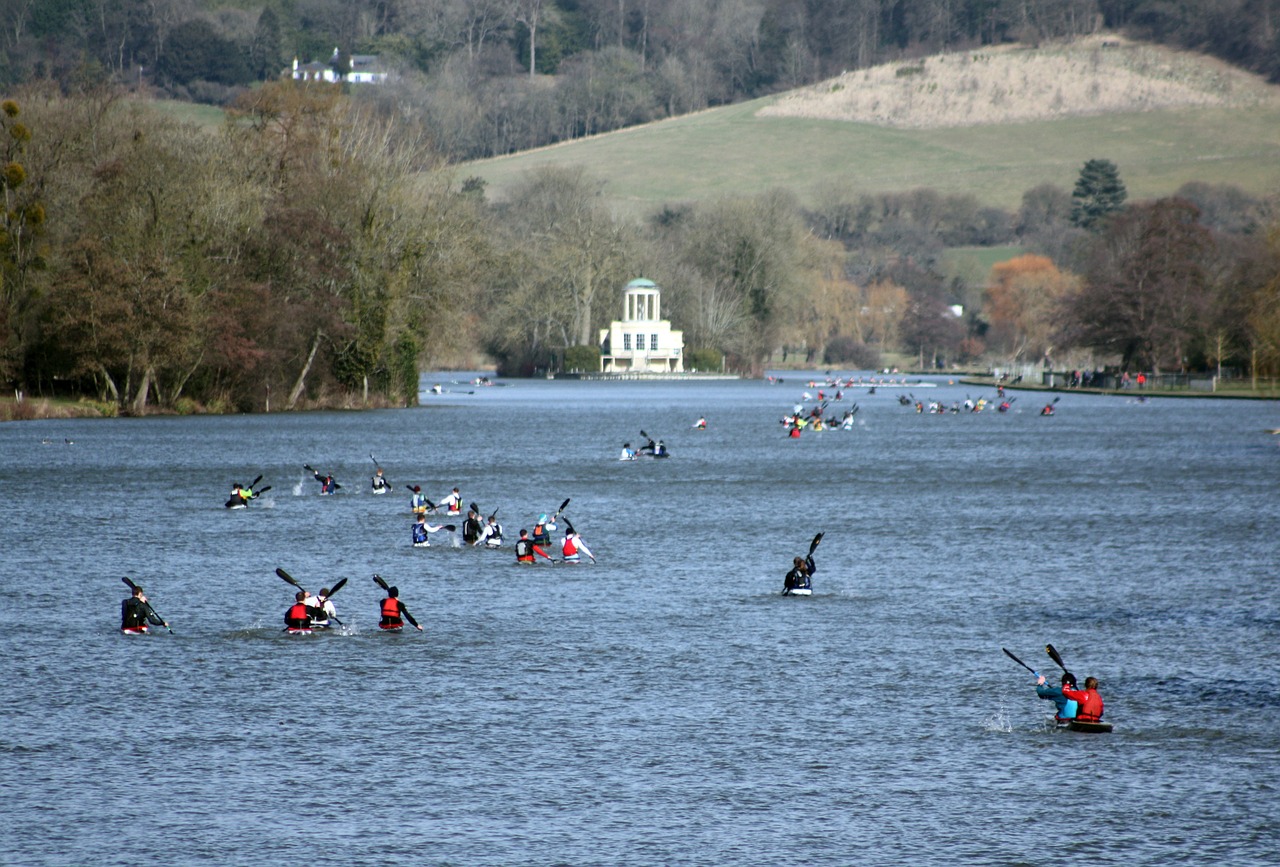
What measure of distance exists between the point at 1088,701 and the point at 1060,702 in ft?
1.41

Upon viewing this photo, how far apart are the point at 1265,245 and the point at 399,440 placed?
3581 inches

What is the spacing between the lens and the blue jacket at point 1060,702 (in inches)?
969

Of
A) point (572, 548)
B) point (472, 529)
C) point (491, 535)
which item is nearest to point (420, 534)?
point (472, 529)

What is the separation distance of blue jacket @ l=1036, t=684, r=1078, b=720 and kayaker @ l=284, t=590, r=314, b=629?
46.7 feet

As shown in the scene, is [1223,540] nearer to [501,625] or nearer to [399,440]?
[501,625]

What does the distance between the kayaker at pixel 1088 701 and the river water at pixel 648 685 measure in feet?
1.61

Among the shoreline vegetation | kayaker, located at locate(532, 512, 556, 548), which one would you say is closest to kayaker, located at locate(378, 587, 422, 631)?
kayaker, located at locate(532, 512, 556, 548)

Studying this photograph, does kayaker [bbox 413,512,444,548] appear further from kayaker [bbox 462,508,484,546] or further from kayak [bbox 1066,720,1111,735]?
kayak [bbox 1066,720,1111,735]

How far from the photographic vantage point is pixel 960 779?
22.2 metres

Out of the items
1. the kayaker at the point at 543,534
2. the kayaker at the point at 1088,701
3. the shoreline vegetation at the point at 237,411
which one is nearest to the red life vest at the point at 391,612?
the kayaker at the point at 543,534

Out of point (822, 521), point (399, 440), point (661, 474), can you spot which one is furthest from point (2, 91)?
point (822, 521)

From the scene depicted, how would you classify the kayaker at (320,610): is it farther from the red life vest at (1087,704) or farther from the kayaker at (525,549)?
the red life vest at (1087,704)

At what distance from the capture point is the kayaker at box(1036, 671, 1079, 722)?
24641mm

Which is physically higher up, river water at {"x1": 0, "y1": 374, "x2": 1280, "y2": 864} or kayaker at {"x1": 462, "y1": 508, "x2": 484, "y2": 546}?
kayaker at {"x1": 462, "y1": 508, "x2": 484, "y2": 546}
